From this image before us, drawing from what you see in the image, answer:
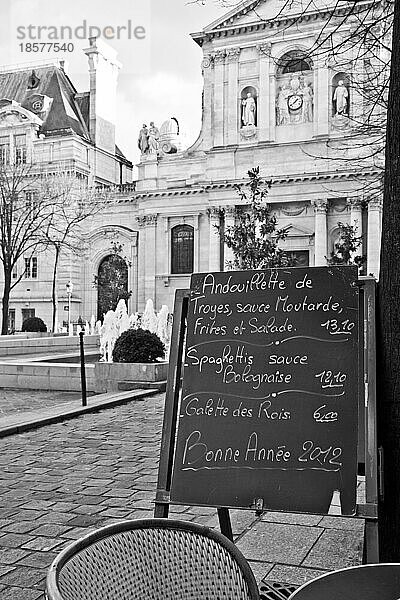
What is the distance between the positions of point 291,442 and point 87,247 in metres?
48.7

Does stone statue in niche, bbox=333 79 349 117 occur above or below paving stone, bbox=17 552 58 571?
above

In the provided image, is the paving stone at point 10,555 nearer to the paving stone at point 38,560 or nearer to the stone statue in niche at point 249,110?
the paving stone at point 38,560

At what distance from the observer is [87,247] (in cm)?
5125

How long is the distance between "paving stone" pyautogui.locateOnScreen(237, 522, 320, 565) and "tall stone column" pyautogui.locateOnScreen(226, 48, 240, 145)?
1707 inches

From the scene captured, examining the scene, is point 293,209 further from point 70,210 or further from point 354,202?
point 70,210

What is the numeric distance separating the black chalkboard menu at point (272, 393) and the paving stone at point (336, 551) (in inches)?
45.6

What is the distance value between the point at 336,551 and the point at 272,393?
1544mm

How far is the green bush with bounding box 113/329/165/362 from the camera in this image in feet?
48.1

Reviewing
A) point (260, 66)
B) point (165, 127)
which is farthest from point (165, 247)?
point (260, 66)

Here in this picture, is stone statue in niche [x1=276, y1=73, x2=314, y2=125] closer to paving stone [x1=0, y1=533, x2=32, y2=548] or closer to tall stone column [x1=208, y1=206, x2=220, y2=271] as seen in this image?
tall stone column [x1=208, y1=206, x2=220, y2=271]

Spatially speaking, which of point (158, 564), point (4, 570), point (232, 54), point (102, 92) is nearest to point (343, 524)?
point (4, 570)

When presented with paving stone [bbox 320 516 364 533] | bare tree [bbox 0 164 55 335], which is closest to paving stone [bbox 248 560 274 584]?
paving stone [bbox 320 516 364 533]

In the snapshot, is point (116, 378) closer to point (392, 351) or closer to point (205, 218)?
point (392, 351)

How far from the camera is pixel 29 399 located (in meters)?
14.0
